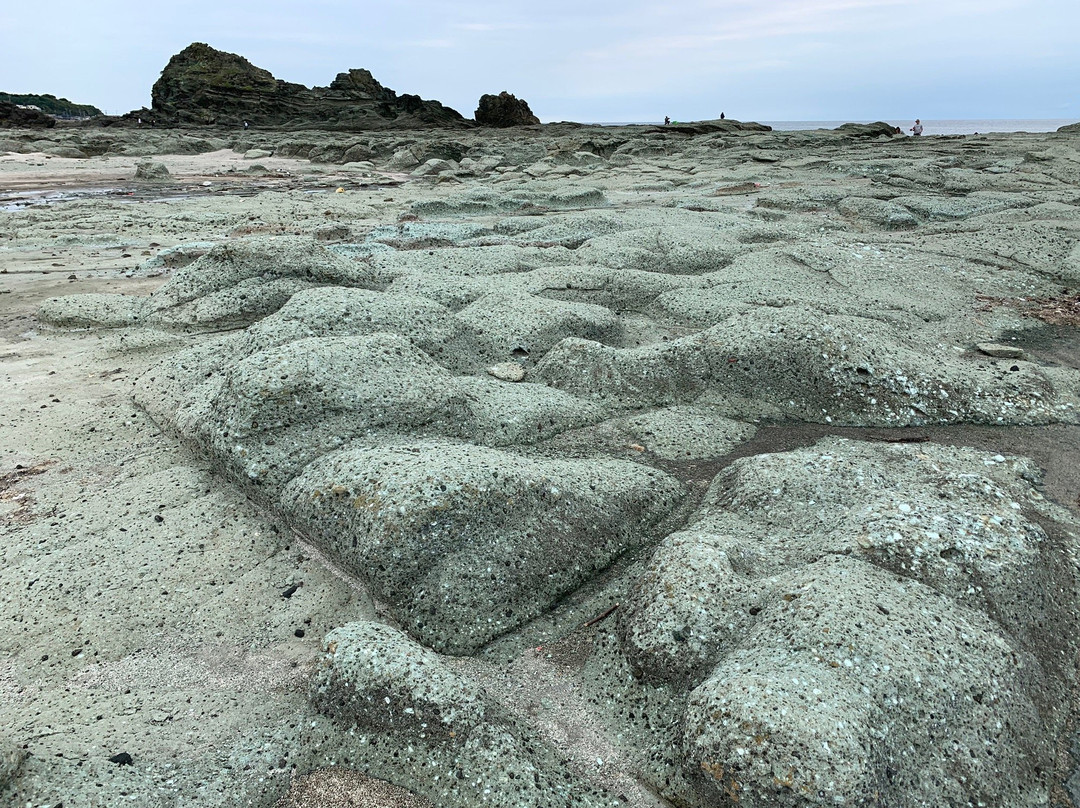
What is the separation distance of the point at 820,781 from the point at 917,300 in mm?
3348

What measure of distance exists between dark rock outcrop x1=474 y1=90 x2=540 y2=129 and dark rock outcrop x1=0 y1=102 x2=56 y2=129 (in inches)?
724

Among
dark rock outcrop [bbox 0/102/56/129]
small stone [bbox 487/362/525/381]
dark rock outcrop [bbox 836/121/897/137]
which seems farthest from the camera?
dark rock outcrop [bbox 0/102/56/129]

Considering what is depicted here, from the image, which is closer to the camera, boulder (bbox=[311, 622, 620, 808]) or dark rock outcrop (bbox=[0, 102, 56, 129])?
boulder (bbox=[311, 622, 620, 808])

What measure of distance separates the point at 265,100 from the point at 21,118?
10.0 metres

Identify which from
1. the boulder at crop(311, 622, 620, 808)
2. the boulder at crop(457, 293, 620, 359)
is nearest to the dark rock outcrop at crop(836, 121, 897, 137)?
the boulder at crop(457, 293, 620, 359)

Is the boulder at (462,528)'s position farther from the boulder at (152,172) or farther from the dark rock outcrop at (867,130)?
the dark rock outcrop at (867,130)

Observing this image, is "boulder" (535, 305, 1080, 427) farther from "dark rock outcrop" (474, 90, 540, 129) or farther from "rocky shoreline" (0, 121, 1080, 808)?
"dark rock outcrop" (474, 90, 540, 129)

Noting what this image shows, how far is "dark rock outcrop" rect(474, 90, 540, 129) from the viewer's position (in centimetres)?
3306

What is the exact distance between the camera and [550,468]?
2.15 meters

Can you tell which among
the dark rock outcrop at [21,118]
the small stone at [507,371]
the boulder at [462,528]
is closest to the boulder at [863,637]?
the boulder at [462,528]

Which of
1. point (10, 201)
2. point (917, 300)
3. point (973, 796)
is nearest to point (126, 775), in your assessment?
point (973, 796)

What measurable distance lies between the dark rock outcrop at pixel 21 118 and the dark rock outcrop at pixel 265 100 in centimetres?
538

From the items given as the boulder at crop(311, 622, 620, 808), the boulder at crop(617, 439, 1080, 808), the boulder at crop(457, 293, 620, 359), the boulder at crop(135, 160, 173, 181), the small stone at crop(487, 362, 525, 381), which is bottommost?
the boulder at crop(311, 622, 620, 808)

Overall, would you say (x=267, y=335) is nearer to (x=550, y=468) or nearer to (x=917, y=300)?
(x=550, y=468)
